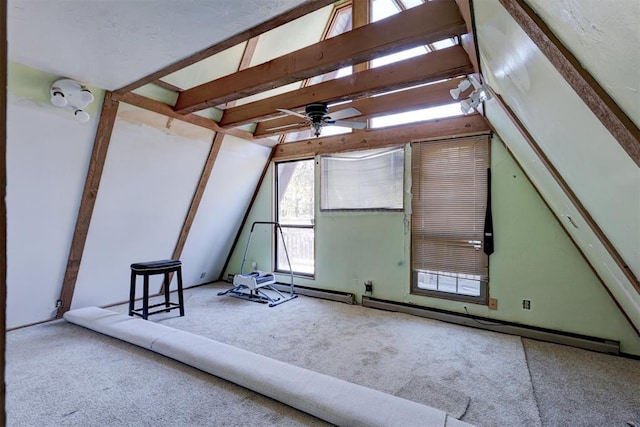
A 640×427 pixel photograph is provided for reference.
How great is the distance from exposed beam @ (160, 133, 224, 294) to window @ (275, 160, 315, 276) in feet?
4.76

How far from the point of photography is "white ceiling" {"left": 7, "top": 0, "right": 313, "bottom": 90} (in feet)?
6.37

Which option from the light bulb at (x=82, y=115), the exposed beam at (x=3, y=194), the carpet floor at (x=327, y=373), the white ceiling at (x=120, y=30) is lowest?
the carpet floor at (x=327, y=373)

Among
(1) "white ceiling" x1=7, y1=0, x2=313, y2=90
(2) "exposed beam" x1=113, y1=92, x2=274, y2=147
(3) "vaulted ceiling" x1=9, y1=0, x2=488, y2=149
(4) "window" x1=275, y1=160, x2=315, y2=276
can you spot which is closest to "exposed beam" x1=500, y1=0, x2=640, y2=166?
(3) "vaulted ceiling" x1=9, y1=0, x2=488, y2=149

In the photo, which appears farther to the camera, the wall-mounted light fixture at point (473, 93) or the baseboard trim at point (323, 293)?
the baseboard trim at point (323, 293)

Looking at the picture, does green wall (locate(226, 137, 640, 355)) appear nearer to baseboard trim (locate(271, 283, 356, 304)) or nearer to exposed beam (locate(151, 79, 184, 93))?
baseboard trim (locate(271, 283, 356, 304))

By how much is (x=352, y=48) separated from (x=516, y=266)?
3049 mm

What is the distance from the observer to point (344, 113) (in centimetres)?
326

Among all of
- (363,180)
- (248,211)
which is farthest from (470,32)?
(248,211)

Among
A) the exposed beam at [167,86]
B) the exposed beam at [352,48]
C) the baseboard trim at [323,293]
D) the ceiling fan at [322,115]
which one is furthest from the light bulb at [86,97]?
the baseboard trim at [323,293]

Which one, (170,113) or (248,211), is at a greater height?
(170,113)

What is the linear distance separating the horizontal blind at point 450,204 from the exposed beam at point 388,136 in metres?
0.10

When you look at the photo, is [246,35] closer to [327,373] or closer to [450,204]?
[327,373]

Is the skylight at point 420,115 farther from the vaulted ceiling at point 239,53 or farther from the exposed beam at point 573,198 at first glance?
the exposed beam at point 573,198

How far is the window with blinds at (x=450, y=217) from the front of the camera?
396 centimetres
